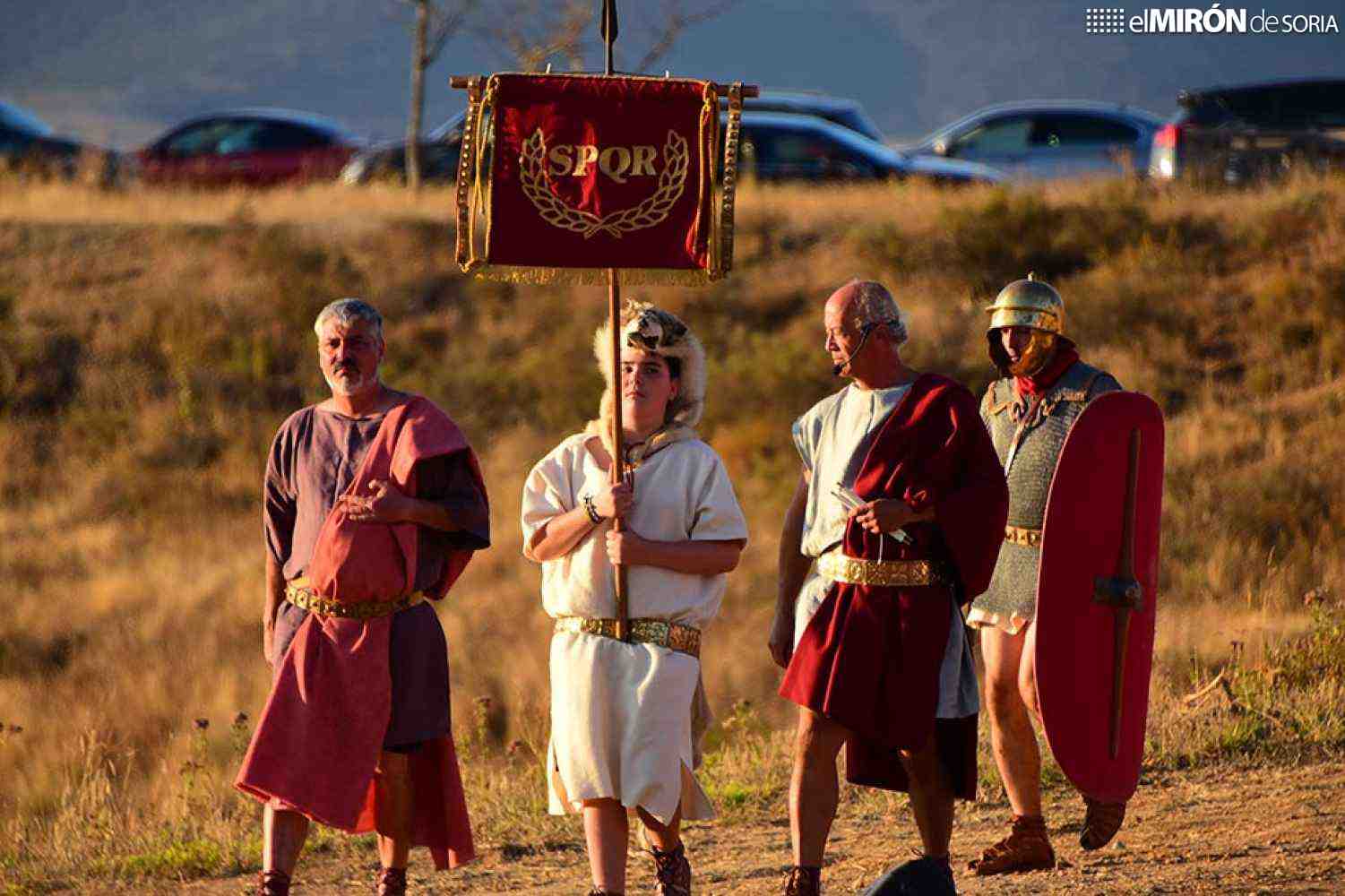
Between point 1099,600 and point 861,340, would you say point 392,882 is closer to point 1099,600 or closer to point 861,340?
point 861,340

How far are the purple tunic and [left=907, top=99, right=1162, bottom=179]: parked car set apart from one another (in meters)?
20.0

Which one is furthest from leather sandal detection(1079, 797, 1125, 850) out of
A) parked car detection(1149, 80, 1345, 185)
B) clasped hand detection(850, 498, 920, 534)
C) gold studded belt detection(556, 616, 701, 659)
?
parked car detection(1149, 80, 1345, 185)

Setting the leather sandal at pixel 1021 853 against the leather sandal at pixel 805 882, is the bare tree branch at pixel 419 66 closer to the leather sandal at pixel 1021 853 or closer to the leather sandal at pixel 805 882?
the leather sandal at pixel 1021 853

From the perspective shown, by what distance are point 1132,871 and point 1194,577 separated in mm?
8352

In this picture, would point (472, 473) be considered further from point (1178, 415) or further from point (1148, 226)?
point (1148, 226)

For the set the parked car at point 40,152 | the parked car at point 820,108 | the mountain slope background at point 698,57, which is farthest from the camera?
the mountain slope background at point 698,57

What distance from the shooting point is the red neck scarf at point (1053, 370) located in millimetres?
7051

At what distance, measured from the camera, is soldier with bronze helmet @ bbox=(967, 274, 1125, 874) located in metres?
6.91

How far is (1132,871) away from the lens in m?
6.89

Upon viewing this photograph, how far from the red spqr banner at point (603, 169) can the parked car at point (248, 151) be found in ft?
67.4

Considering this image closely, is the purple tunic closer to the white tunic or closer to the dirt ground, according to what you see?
the white tunic

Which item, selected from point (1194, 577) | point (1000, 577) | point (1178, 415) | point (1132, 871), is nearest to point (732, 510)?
point (1000, 577)

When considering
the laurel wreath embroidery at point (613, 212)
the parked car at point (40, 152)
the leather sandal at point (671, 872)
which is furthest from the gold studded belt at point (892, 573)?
the parked car at point (40, 152)

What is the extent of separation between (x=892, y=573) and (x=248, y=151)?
882 inches
